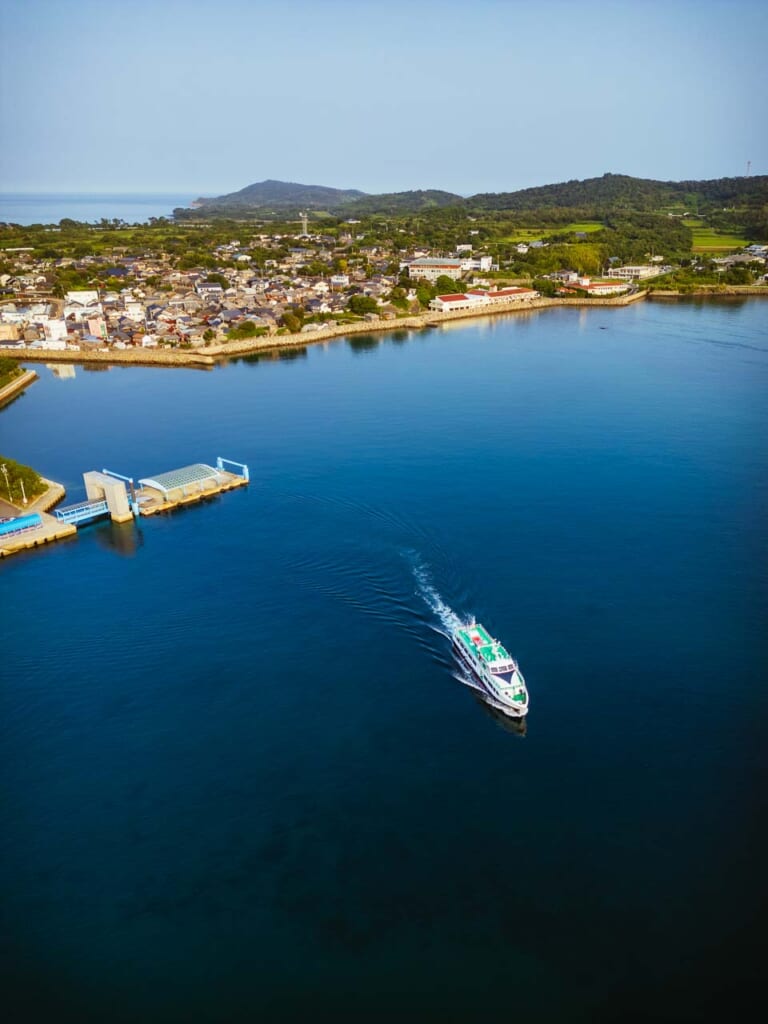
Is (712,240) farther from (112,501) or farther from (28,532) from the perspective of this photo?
(28,532)

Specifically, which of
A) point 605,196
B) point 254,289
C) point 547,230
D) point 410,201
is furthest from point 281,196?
point 254,289

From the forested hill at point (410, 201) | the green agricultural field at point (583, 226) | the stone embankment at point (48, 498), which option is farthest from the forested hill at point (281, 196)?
the stone embankment at point (48, 498)

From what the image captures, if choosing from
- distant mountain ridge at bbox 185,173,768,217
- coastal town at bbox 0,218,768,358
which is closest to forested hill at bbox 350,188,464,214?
distant mountain ridge at bbox 185,173,768,217

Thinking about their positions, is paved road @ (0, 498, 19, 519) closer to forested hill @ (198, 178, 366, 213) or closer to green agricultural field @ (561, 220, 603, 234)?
green agricultural field @ (561, 220, 603, 234)

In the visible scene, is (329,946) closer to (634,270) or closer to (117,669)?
(117,669)

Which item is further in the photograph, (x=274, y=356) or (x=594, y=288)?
(x=594, y=288)

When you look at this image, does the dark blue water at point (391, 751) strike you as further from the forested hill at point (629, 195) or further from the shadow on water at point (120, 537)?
the forested hill at point (629, 195)

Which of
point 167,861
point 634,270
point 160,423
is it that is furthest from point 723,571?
point 634,270
